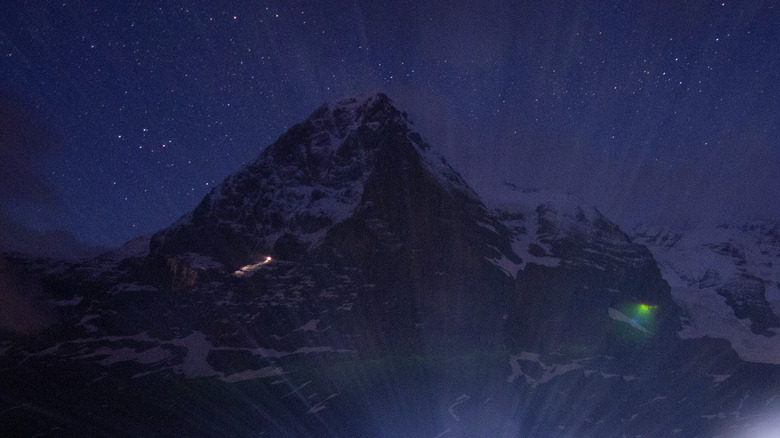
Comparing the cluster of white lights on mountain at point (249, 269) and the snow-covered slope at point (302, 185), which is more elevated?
the snow-covered slope at point (302, 185)

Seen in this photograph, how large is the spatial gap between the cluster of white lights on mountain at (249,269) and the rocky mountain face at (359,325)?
0.68 metres

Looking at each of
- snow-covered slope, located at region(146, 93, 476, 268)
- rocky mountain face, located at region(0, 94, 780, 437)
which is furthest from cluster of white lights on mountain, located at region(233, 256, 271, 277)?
snow-covered slope, located at region(146, 93, 476, 268)

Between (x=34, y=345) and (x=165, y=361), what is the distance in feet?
140

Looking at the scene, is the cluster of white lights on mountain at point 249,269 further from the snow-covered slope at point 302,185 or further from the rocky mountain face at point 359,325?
the snow-covered slope at point 302,185

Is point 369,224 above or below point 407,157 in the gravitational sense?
below

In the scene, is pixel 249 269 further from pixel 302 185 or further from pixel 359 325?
pixel 359 325

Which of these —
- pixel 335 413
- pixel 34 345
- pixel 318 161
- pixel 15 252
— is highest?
pixel 318 161

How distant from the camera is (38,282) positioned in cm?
17188

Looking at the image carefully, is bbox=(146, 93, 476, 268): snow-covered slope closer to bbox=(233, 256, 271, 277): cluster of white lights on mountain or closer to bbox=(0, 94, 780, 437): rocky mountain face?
bbox=(0, 94, 780, 437): rocky mountain face

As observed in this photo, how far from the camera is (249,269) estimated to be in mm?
151250

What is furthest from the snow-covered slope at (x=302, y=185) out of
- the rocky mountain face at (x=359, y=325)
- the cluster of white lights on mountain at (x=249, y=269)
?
the cluster of white lights on mountain at (x=249, y=269)

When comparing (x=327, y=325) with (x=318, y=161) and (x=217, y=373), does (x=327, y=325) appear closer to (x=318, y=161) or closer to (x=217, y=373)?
(x=217, y=373)

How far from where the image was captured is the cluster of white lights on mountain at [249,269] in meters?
149

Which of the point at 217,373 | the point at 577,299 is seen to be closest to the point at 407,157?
the point at 577,299
